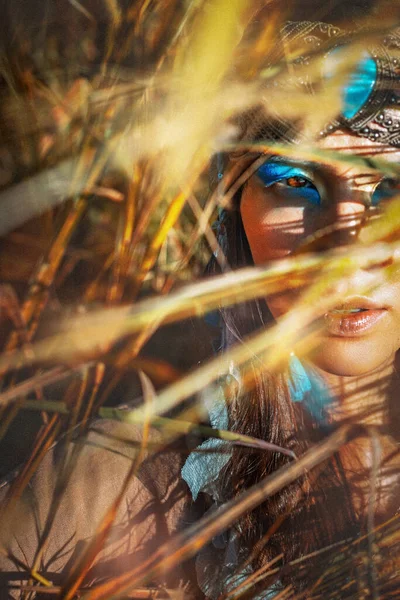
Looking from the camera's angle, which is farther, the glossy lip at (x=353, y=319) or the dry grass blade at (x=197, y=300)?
the glossy lip at (x=353, y=319)

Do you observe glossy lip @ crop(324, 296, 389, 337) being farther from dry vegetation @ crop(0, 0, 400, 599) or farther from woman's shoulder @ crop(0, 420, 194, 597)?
woman's shoulder @ crop(0, 420, 194, 597)

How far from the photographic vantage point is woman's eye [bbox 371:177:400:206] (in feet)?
1.49

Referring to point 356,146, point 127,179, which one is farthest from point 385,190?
point 127,179

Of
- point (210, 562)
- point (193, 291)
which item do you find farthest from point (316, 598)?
point (193, 291)

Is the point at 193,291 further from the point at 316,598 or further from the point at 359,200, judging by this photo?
the point at 316,598

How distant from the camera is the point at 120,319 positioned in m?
0.39

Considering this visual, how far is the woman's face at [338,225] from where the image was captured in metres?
0.45

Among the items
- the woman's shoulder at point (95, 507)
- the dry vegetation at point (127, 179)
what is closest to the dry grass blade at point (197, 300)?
the dry vegetation at point (127, 179)

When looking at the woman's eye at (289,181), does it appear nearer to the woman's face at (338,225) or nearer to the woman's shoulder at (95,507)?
the woman's face at (338,225)

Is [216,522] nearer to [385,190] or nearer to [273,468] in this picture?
[273,468]

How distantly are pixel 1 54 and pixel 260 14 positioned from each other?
0.67ft

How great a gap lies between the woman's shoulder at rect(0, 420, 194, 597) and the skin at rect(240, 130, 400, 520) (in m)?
0.17

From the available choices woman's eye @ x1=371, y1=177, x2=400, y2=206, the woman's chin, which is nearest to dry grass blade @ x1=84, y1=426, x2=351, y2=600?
the woman's chin

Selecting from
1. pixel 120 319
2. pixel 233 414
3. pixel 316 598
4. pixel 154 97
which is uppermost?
pixel 154 97
